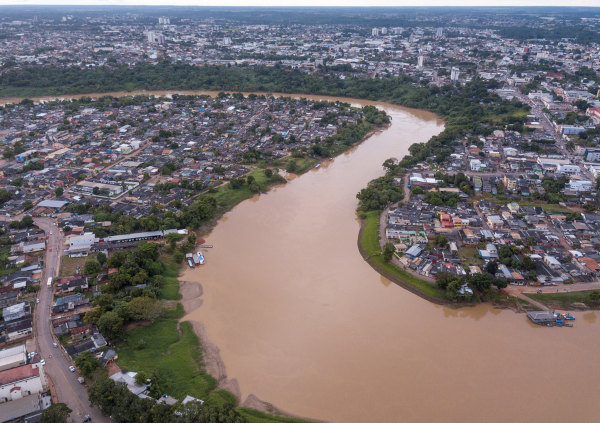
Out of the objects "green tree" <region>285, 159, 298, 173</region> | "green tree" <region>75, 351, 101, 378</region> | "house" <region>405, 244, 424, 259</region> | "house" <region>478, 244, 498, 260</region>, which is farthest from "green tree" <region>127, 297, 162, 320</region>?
"green tree" <region>285, 159, 298, 173</region>

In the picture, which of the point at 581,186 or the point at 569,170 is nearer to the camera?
the point at 581,186

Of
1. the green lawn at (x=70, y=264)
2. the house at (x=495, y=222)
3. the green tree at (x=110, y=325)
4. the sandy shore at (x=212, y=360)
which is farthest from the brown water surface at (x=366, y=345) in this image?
the house at (x=495, y=222)

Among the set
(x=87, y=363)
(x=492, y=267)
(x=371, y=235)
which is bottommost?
(x=371, y=235)

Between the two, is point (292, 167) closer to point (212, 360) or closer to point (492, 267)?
point (492, 267)

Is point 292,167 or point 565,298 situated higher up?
point 292,167

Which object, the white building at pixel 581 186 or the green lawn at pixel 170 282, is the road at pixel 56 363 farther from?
the white building at pixel 581 186

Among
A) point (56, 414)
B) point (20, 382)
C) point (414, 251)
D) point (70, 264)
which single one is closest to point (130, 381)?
point (56, 414)
